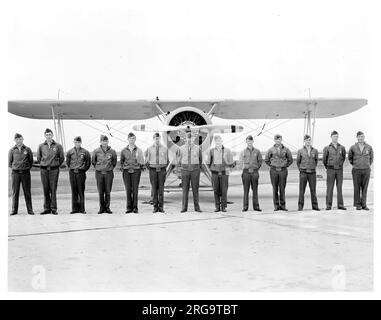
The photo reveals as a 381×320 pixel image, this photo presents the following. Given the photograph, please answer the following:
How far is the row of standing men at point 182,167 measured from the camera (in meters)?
9.59

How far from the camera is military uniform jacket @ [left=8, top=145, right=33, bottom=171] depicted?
9250 mm

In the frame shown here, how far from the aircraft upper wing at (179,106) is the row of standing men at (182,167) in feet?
12.9

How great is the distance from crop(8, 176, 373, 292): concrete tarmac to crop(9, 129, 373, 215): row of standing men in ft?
3.34

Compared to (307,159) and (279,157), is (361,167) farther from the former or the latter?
(279,157)

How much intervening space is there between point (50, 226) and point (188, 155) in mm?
3457

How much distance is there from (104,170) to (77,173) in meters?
0.58

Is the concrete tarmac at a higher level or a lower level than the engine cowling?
lower

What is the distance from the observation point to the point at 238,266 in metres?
4.96

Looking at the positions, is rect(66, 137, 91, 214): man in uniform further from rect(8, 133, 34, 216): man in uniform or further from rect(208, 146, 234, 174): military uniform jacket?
rect(208, 146, 234, 174): military uniform jacket

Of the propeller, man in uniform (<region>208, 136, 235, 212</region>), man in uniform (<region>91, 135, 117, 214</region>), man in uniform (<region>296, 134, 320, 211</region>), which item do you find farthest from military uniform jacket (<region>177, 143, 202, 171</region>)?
man in uniform (<region>296, 134, 320, 211</region>)

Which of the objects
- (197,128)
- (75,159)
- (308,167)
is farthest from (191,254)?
(197,128)
